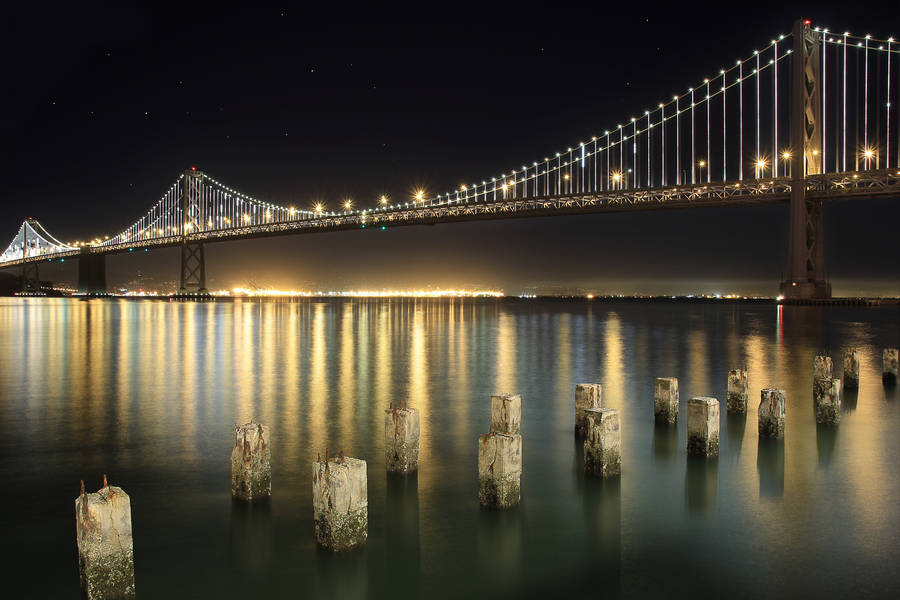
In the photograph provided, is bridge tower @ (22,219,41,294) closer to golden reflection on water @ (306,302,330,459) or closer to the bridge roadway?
the bridge roadway

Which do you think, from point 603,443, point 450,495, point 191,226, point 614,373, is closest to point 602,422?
point 603,443

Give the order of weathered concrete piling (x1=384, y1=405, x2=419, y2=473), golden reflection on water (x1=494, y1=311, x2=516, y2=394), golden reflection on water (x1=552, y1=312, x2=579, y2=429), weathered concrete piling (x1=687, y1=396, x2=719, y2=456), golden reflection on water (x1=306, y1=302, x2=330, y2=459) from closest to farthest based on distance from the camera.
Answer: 1. weathered concrete piling (x1=384, y1=405, x2=419, y2=473)
2. weathered concrete piling (x1=687, y1=396, x2=719, y2=456)
3. golden reflection on water (x1=306, y1=302, x2=330, y2=459)
4. golden reflection on water (x1=552, y1=312, x2=579, y2=429)
5. golden reflection on water (x1=494, y1=311, x2=516, y2=394)

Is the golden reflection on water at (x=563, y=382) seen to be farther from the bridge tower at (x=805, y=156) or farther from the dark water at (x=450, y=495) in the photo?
the bridge tower at (x=805, y=156)

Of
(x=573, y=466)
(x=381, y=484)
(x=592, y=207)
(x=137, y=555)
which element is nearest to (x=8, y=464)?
(x=137, y=555)

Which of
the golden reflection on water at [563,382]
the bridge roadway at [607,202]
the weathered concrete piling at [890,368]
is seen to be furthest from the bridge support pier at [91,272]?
the weathered concrete piling at [890,368]

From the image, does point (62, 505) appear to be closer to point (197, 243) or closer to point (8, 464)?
point (8, 464)

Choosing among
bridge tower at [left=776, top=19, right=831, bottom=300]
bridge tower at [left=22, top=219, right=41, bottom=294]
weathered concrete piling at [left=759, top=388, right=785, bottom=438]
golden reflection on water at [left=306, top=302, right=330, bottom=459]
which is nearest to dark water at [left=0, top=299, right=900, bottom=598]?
golden reflection on water at [left=306, top=302, right=330, bottom=459]
